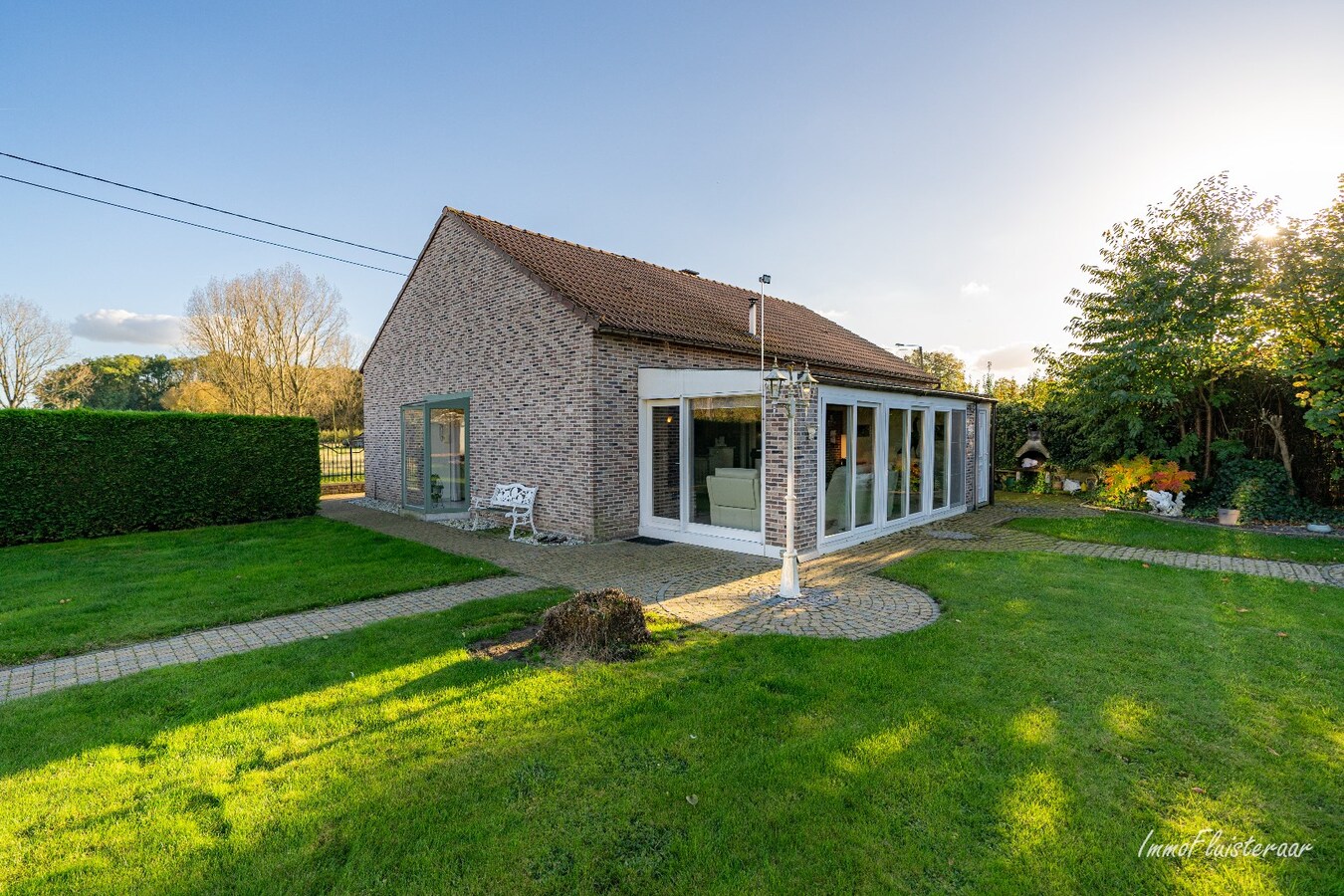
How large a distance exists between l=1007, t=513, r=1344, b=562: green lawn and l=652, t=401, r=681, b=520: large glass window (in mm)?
6583

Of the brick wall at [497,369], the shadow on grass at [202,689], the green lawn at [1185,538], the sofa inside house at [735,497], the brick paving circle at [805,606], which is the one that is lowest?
the shadow on grass at [202,689]

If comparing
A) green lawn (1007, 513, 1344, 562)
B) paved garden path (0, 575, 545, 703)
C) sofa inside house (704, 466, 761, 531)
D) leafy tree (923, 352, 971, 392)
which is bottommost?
paved garden path (0, 575, 545, 703)

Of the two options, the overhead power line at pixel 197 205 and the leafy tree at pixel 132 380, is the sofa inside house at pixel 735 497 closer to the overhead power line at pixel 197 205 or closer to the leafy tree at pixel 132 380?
the overhead power line at pixel 197 205

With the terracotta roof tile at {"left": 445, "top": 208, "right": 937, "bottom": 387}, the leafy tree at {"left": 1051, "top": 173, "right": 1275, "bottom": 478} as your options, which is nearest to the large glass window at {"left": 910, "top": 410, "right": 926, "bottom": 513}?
the terracotta roof tile at {"left": 445, "top": 208, "right": 937, "bottom": 387}

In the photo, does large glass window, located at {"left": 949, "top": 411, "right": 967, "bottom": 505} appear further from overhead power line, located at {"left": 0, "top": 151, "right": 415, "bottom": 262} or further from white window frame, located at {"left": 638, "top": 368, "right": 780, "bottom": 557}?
overhead power line, located at {"left": 0, "top": 151, "right": 415, "bottom": 262}

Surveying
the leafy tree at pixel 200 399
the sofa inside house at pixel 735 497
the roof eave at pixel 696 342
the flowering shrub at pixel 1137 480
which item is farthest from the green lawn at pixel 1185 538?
the leafy tree at pixel 200 399

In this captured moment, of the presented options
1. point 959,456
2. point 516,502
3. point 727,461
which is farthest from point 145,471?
point 959,456

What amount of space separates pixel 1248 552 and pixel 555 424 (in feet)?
36.0

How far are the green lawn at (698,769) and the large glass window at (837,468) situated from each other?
3.87 m

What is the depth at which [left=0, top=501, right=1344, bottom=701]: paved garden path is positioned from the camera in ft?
16.0

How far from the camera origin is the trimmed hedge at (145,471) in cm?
972

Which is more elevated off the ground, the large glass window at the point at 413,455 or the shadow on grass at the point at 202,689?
the large glass window at the point at 413,455

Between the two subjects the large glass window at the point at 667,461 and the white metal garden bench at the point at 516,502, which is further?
the white metal garden bench at the point at 516,502

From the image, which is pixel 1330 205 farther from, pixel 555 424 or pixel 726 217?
pixel 555 424
